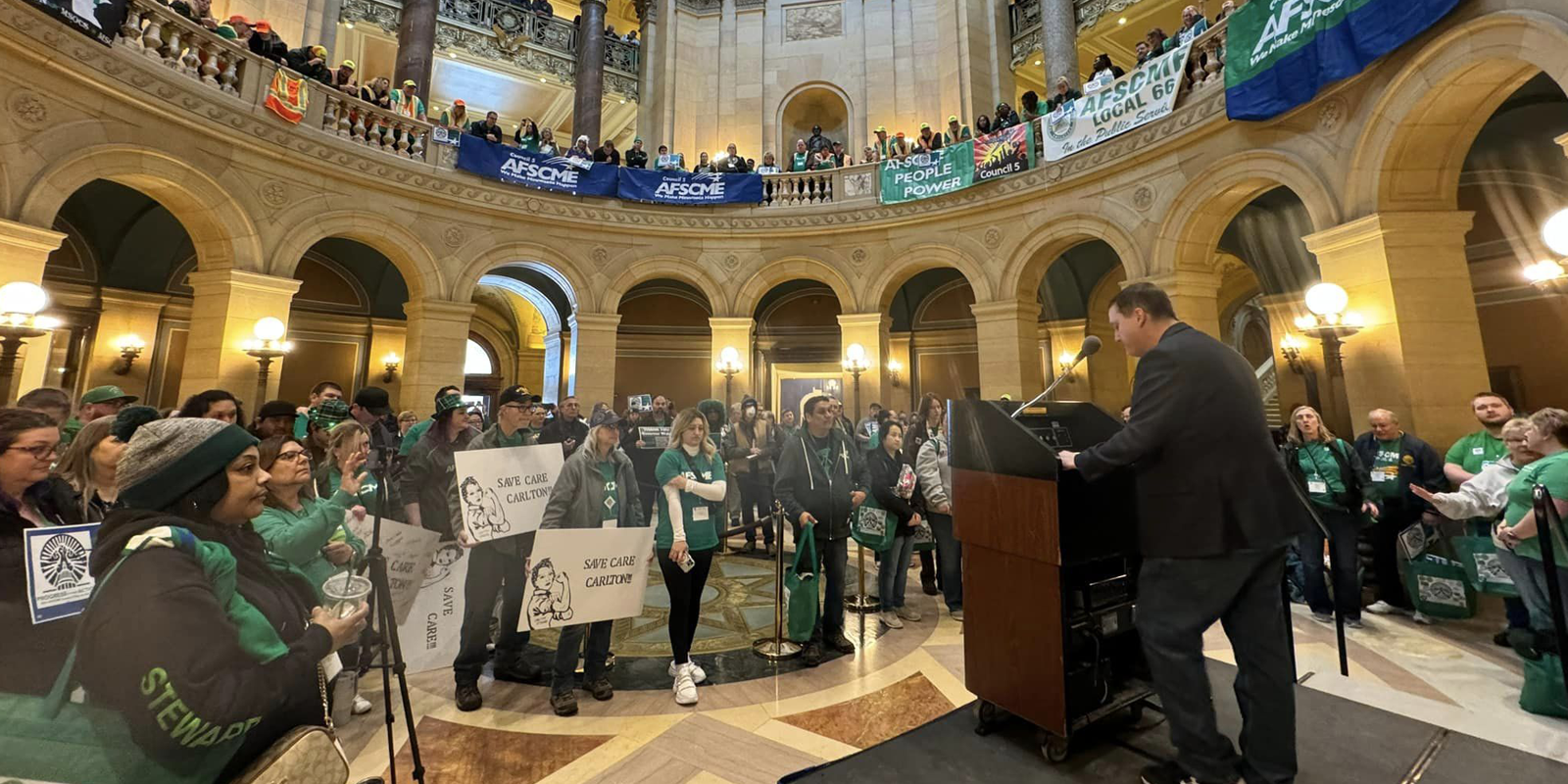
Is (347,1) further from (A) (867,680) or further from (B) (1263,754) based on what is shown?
(B) (1263,754)

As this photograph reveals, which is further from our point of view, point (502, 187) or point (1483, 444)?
point (502, 187)

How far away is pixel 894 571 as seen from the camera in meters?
5.75

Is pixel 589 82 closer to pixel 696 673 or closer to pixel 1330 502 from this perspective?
pixel 696 673

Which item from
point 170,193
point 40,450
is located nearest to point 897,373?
point 170,193

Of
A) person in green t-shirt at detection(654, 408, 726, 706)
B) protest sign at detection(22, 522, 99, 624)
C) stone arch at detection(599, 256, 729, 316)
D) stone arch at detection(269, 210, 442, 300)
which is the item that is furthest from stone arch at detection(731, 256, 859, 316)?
protest sign at detection(22, 522, 99, 624)

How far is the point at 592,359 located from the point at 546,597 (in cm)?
983

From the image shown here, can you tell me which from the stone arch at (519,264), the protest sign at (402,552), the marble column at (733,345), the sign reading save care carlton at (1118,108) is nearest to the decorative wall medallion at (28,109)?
the stone arch at (519,264)

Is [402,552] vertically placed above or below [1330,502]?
below

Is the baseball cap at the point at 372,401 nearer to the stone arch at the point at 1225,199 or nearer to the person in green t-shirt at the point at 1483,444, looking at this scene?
the person in green t-shirt at the point at 1483,444

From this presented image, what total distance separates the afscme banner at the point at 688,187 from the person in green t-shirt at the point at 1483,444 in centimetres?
1175

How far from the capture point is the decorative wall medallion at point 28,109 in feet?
23.0

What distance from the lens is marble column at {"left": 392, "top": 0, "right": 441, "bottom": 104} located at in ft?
42.9

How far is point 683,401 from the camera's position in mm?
16469

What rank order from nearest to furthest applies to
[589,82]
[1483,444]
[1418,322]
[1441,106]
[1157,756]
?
1. [1157,756]
2. [1483,444]
3. [1441,106]
4. [1418,322]
5. [589,82]
